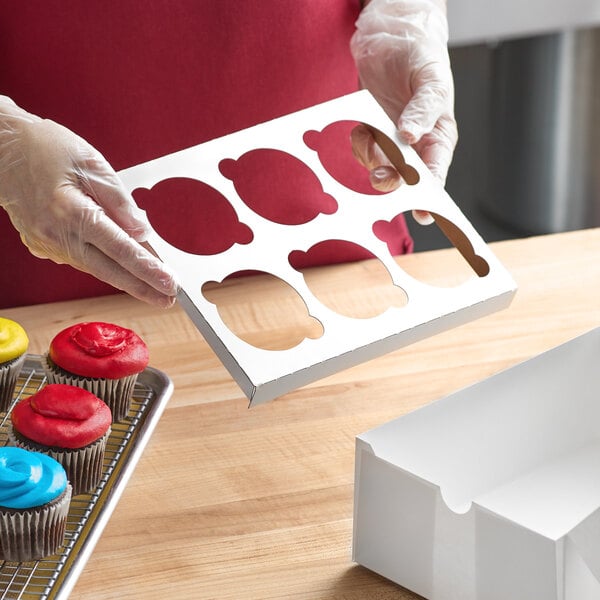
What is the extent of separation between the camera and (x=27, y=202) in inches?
41.4

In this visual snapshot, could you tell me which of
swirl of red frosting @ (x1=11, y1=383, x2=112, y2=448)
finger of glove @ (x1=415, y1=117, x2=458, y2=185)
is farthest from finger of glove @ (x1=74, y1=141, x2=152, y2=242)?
finger of glove @ (x1=415, y1=117, x2=458, y2=185)

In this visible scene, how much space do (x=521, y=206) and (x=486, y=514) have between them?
236cm

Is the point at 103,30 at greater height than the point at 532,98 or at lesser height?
greater

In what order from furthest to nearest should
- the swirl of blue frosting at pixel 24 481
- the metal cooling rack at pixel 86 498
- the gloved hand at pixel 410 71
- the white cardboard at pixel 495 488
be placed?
1. the gloved hand at pixel 410 71
2. the swirl of blue frosting at pixel 24 481
3. the metal cooling rack at pixel 86 498
4. the white cardboard at pixel 495 488

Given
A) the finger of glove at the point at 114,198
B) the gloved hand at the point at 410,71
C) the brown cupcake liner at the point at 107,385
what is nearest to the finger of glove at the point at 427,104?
the gloved hand at the point at 410,71

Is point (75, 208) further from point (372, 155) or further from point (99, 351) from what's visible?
point (372, 155)

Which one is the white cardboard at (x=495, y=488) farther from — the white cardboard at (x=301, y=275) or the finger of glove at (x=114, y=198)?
the finger of glove at (x=114, y=198)

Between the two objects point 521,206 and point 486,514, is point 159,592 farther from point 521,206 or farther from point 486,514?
point 521,206

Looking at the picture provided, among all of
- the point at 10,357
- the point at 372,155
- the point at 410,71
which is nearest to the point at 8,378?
the point at 10,357

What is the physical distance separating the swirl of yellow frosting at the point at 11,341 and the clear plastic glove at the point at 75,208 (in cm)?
18

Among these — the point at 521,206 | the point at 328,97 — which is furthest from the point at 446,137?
the point at 521,206

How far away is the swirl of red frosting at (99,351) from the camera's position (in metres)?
1.18

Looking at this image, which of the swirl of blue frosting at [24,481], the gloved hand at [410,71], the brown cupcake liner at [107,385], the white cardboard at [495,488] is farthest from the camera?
the gloved hand at [410,71]

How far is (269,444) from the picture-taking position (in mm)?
1087
